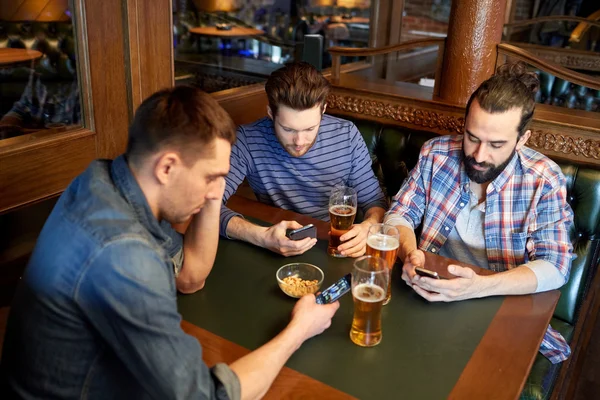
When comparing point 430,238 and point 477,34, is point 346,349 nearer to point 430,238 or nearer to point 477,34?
point 430,238

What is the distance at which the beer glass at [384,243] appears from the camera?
1389mm

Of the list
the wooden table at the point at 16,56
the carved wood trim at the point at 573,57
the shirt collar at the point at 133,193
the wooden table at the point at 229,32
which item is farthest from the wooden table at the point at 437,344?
the carved wood trim at the point at 573,57

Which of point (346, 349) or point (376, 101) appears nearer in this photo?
point (346, 349)

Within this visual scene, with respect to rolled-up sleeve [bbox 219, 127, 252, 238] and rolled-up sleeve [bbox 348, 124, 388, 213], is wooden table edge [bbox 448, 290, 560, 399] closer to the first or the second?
rolled-up sleeve [bbox 348, 124, 388, 213]

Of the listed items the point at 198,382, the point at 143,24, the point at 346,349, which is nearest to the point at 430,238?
the point at 346,349

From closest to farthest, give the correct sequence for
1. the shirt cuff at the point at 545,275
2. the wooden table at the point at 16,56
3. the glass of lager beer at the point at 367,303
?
the glass of lager beer at the point at 367,303 < the shirt cuff at the point at 545,275 < the wooden table at the point at 16,56

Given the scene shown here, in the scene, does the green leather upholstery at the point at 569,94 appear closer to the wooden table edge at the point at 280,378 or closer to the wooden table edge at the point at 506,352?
the wooden table edge at the point at 506,352

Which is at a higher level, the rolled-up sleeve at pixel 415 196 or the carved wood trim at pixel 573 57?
the carved wood trim at pixel 573 57

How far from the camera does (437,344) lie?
120 cm

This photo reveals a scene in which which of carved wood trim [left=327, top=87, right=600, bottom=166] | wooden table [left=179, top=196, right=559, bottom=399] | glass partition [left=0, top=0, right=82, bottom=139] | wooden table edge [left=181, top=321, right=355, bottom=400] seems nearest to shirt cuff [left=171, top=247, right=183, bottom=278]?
wooden table [left=179, top=196, right=559, bottom=399]

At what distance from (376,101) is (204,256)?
1.36 m

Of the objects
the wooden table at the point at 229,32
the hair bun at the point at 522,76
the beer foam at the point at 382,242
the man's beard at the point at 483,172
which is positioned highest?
the hair bun at the point at 522,76

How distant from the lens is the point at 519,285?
1.44 metres

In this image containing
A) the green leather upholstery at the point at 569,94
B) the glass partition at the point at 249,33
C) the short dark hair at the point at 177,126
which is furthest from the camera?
the green leather upholstery at the point at 569,94
